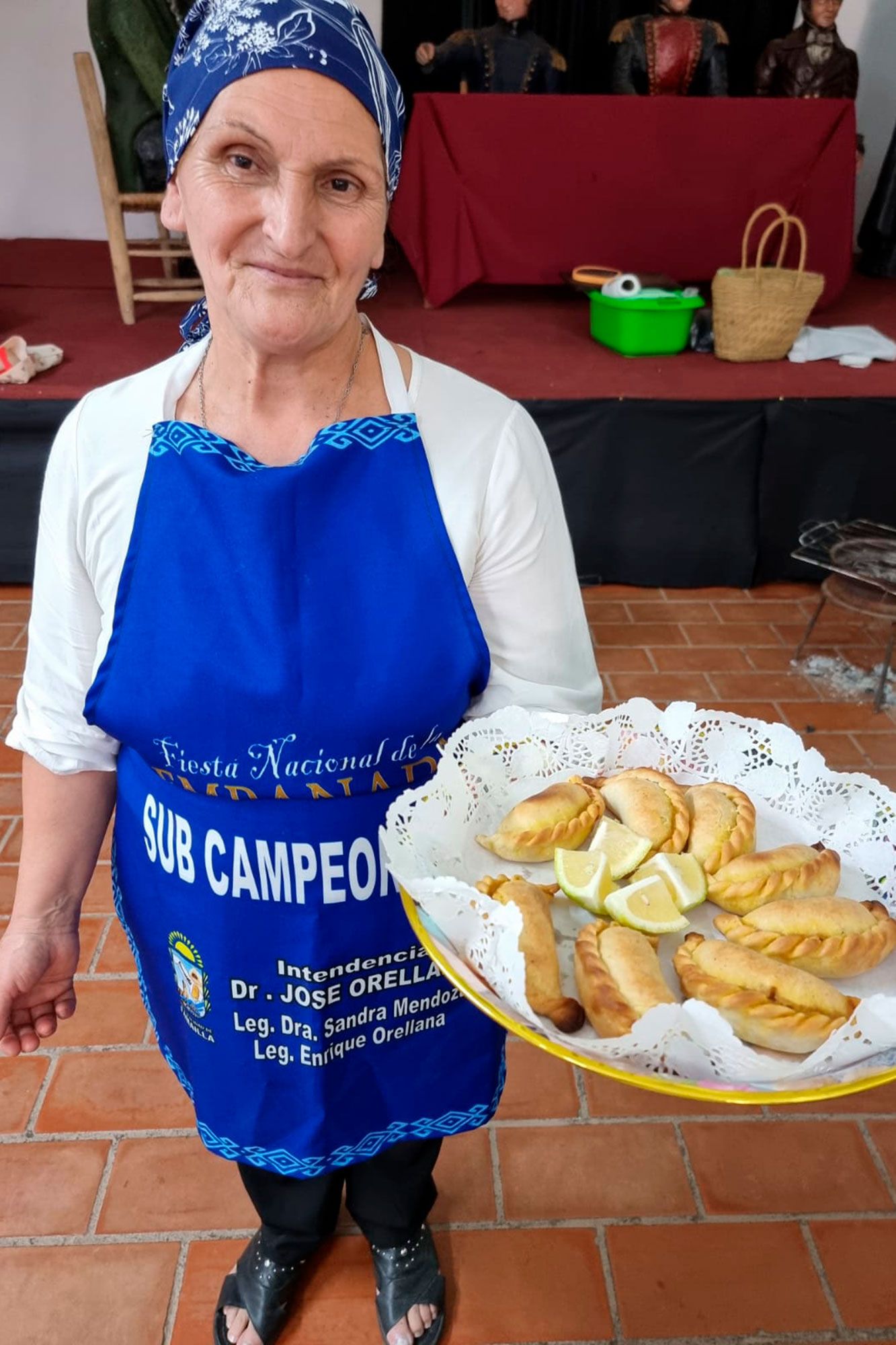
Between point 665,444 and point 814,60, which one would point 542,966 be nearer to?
point 665,444

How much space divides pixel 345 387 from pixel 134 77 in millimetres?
3514

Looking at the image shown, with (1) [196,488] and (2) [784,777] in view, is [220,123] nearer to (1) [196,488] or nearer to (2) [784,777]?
(1) [196,488]

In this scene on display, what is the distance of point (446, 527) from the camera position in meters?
0.93

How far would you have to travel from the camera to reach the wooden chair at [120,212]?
3.43 metres

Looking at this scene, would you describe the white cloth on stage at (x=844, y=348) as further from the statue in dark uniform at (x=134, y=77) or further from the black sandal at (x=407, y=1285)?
the black sandal at (x=407, y=1285)

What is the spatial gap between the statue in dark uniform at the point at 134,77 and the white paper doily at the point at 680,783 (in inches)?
139

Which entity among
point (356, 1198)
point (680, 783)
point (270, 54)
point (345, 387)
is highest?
point (270, 54)

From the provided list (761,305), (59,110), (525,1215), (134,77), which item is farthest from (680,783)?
(59,110)

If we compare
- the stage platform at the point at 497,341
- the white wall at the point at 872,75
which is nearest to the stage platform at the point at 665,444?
the stage platform at the point at 497,341

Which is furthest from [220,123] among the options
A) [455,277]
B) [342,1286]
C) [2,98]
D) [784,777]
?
[2,98]

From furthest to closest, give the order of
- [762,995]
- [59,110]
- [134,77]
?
[59,110] → [134,77] → [762,995]

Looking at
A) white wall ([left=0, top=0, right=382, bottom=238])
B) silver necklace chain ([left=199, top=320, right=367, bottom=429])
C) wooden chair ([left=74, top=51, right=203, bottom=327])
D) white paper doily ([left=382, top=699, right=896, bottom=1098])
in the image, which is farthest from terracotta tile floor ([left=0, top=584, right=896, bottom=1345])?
white wall ([left=0, top=0, right=382, bottom=238])

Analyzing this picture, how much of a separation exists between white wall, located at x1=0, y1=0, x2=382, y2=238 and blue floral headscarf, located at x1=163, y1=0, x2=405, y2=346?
5101mm

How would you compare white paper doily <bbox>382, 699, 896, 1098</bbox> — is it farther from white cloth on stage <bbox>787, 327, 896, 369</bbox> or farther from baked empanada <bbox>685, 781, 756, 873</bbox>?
white cloth on stage <bbox>787, 327, 896, 369</bbox>
